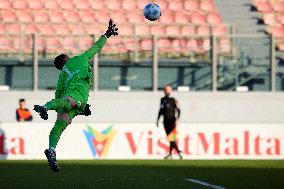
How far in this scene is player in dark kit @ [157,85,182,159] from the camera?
76.2ft

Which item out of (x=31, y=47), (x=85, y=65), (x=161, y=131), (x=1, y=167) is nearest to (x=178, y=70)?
(x=161, y=131)

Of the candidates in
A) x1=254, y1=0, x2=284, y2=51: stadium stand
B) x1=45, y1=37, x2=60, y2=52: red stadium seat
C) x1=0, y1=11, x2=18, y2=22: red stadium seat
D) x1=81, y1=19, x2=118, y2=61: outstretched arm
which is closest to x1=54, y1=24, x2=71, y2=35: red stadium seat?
x1=45, y1=37, x2=60, y2=52: red stadium seat

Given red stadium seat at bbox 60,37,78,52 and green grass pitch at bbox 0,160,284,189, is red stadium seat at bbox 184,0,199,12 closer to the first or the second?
red stadium seat at bbox 60,37,78,52

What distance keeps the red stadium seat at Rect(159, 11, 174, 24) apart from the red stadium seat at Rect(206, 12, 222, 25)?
45.3 inches

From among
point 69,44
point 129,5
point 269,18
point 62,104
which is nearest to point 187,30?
point 129,5

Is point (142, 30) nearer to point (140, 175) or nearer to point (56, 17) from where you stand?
point (56, 17)

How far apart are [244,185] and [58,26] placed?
1352cm

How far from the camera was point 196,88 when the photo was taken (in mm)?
25672

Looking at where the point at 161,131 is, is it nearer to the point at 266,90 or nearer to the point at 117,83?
the point at 117,83

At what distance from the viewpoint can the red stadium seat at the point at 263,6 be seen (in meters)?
29.3

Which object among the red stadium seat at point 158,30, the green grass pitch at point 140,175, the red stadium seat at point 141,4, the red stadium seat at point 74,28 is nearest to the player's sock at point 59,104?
the green grass pitch at point 140,175

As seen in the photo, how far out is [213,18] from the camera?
94.1 ft

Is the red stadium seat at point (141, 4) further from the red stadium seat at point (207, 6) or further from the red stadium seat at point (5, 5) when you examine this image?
the red stadium seat at point (5, 5)

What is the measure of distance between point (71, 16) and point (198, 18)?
394 centimetres
